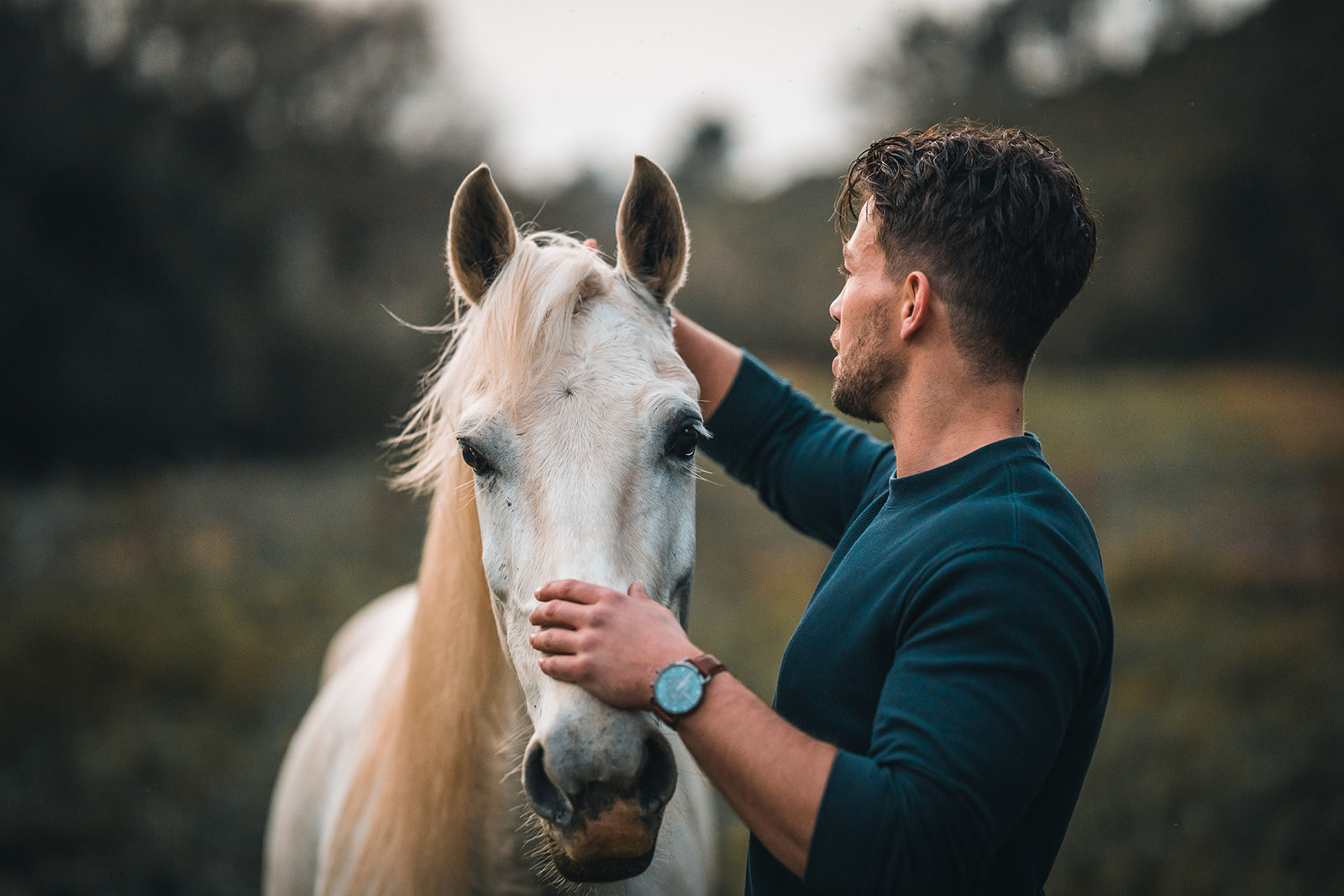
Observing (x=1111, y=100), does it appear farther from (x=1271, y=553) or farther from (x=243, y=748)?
(x=243, y=748)

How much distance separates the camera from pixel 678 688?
3.37ft

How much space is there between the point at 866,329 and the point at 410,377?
11.0m

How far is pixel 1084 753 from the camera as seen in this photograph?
1138 millimetres

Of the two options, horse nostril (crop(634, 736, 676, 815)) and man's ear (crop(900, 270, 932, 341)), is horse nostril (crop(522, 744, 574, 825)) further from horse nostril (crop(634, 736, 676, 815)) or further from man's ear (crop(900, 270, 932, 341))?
man's ear (crop(900, 270, 932, 341))

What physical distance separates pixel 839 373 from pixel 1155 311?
7.86 metres

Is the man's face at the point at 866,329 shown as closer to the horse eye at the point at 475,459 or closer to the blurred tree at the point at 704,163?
the horse eye at the point at 475,459

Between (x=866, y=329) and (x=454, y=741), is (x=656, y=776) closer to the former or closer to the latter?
(x=454, y=741)

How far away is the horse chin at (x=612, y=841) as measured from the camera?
3.56 feet

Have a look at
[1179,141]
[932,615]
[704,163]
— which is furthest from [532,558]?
[704,163]

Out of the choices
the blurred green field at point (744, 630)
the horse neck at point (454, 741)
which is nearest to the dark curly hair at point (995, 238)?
the horse neck at point (454, 741)

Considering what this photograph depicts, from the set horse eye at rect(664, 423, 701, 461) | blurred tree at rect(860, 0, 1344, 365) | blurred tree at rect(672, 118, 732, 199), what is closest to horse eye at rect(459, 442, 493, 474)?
horse eye at rect(664, 423, 701, 461)

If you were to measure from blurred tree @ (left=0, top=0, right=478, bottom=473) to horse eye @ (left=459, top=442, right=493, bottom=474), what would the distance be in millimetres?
9588

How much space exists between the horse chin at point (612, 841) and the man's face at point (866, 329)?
31.8 inches

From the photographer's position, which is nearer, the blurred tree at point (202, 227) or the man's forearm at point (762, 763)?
the man's forearm at point (762, 763)
